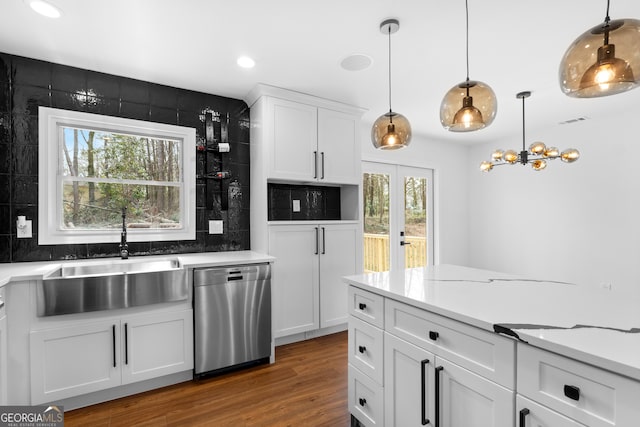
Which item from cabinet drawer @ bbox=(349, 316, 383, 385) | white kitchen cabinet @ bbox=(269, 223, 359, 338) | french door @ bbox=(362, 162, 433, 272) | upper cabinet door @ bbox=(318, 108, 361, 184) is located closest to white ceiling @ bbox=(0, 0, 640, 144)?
upper cabinet door @ bbox=(318, 108, 361, 184)

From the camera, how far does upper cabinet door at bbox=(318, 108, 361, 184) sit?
339 cm

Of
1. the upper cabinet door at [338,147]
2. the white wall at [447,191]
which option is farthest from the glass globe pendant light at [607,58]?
the white wall at [447,191]

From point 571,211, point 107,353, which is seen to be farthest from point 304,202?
point 571,211

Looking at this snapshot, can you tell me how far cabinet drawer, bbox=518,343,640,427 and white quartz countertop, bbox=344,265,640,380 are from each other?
43 millimetres

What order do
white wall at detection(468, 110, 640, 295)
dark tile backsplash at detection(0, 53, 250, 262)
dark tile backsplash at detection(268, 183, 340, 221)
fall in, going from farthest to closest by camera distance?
white wall at detection(468, 110, 640, 295) → dark tile backsplash at detection(268, 183, 340, 221) → dark tile backsplash at detection(0, 53, 250, 262)

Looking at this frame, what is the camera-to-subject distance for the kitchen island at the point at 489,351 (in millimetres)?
898

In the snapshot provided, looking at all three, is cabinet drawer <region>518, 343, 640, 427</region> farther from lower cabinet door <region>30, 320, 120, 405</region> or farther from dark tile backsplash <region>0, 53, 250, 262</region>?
dark tile backsplash <region>0, 53, 250, 262</region>

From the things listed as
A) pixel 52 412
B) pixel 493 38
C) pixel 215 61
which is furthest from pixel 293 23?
pixel 52 412

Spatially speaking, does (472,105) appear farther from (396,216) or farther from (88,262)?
(396,216)

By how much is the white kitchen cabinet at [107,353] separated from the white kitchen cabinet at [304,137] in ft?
5.16

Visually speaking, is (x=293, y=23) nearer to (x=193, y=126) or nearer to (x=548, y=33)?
(x=193, y=126)

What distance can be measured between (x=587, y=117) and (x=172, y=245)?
5148 millimetres

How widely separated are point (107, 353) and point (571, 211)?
17.7 ft

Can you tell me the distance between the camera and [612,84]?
3.61 ft
